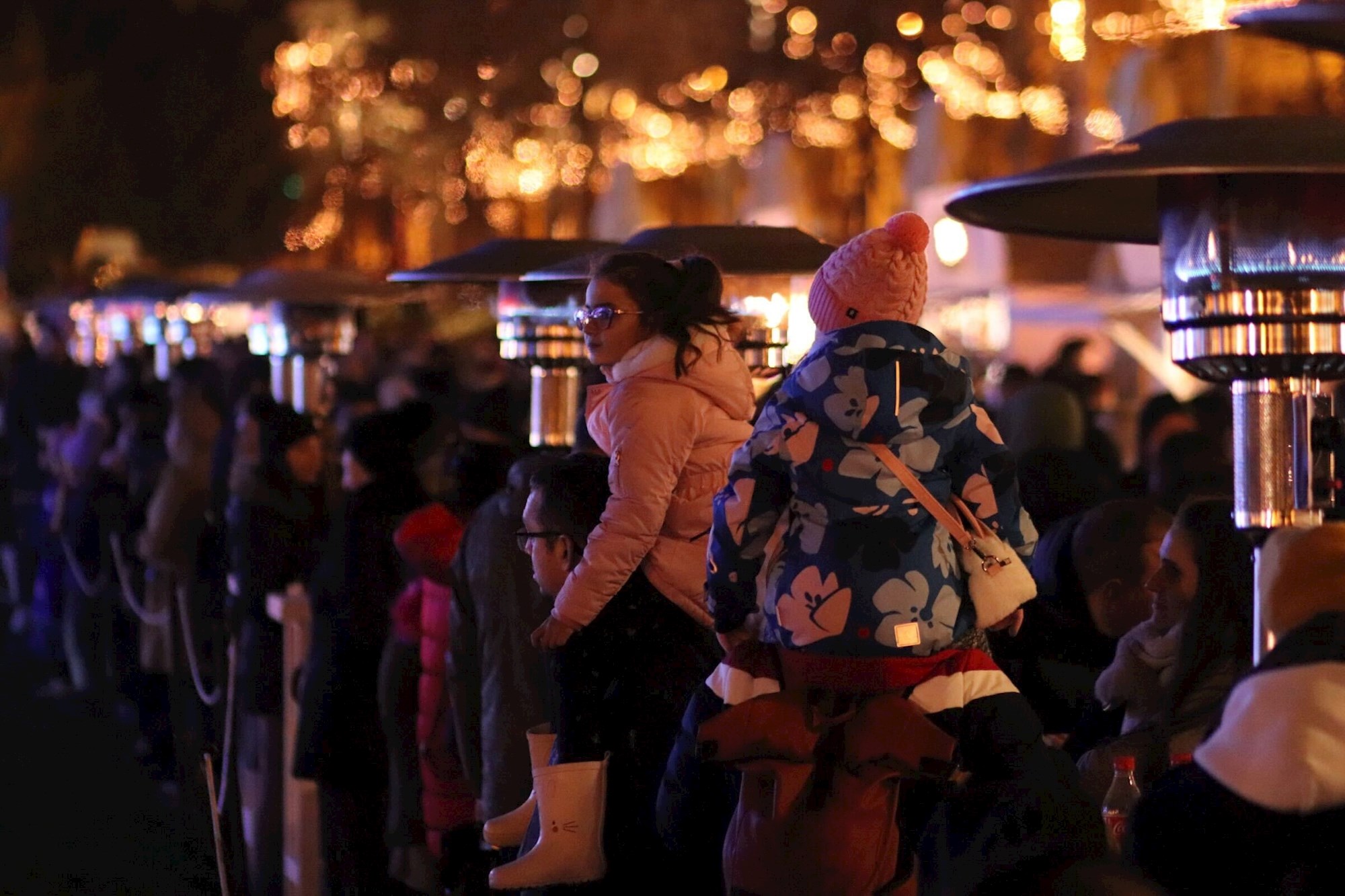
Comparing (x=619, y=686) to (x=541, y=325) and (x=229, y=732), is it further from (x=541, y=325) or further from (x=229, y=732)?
(x=229, y=732)

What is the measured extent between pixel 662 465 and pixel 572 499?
0.98 ft

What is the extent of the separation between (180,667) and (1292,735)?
719 cm

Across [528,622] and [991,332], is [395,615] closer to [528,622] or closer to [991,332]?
[528,622]

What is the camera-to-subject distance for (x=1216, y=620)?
4.55 meters

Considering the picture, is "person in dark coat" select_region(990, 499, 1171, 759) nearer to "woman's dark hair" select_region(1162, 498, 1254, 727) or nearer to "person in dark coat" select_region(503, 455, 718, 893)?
"woman's dark hair" select_region(1162, 498, 1254, 727)

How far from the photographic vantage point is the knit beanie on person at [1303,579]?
339 centimetres

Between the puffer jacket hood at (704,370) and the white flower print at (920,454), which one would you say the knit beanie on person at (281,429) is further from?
the white flower print at (920,454)

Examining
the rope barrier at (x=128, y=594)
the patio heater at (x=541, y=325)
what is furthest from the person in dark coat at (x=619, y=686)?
the rope barrier at (x=128, y=594)

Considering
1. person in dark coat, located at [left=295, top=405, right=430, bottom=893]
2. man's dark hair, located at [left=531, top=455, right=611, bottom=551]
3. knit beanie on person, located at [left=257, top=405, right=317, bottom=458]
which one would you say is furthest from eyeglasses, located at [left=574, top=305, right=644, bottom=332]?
knit beanie on person, located at [left=257, top=405, right=317, bottom=458]

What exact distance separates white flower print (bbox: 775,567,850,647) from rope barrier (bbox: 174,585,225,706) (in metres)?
5.08

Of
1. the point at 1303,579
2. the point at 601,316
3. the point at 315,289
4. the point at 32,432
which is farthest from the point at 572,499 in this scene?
the point at 32,432

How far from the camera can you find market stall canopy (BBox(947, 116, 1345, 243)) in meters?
3.62

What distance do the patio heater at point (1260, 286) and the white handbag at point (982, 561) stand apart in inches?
18.9

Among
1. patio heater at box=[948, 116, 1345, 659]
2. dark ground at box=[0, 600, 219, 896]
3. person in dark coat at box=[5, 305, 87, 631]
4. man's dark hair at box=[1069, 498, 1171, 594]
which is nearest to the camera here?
patio heater at box=[948, 116, 1345, 659]
